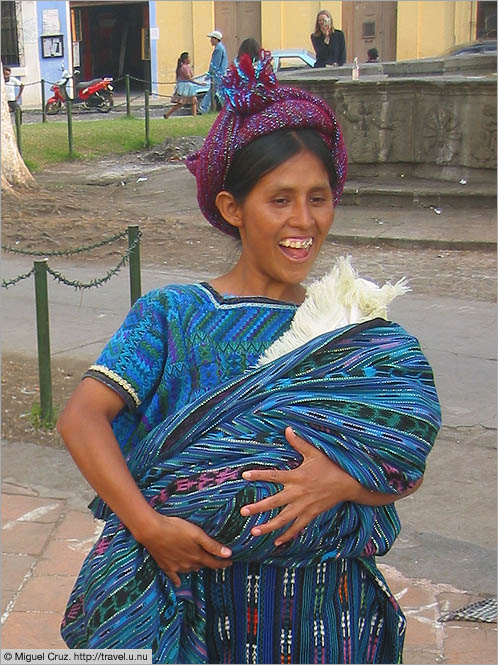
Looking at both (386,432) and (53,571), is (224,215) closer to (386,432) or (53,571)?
(386,432)

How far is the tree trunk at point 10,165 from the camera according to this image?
40.0ft

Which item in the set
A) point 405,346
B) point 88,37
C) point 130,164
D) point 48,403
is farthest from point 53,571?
point 88,37

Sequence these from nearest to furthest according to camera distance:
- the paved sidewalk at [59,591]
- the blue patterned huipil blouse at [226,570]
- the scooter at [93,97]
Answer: the blue patterned huipil blouse at [226,570], the paved sidewalk at [59,591], the scooter at [93,97]


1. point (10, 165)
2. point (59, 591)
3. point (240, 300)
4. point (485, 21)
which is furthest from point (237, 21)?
point (240, 300)

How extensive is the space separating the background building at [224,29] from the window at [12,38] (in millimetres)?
27

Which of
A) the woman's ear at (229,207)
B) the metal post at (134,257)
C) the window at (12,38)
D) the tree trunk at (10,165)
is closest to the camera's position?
the woman's ear at (229,207)

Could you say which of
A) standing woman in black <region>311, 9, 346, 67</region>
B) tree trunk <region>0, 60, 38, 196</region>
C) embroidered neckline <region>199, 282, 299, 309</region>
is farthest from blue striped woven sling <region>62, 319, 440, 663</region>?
standing woman in black <region>311, 9, 346, 67</region>

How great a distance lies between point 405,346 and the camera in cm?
183

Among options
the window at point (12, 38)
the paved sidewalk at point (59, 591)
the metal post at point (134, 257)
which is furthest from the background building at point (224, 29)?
the paved sidewalk at point (59, 591)

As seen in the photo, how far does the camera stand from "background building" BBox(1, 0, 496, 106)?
28859 millimetres

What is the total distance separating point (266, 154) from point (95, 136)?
53.6 feet

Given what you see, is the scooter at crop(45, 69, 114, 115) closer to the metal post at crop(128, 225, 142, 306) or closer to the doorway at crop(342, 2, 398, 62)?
the doorway at crop(342, 2, 398, 62)

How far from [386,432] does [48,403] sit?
3893 mm

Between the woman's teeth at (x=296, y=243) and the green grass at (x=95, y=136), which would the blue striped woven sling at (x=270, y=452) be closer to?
the woman's teeth at (x=296, y=243)
